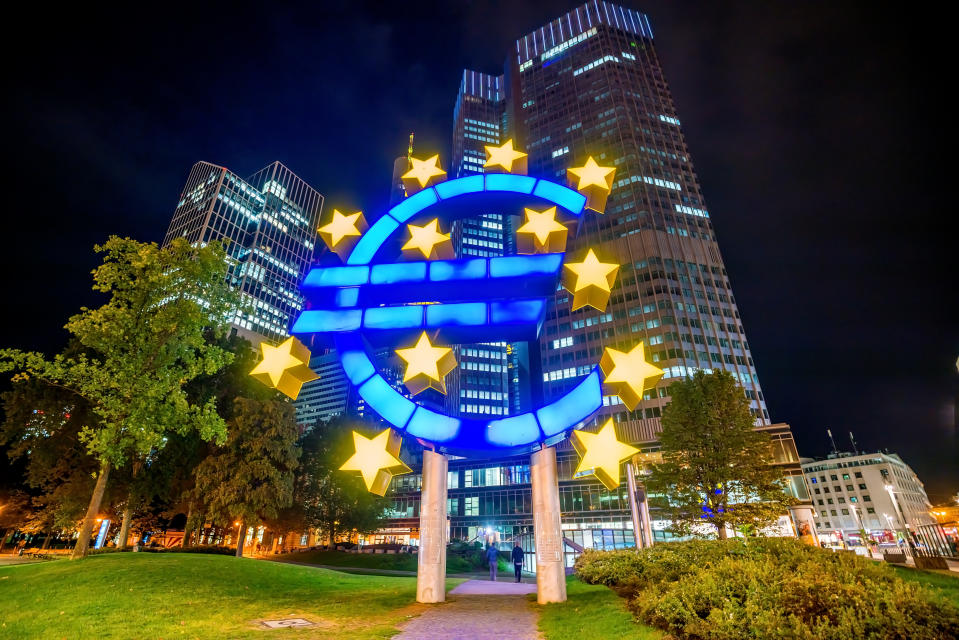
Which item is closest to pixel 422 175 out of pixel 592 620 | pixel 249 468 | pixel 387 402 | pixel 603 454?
pixel 387 402

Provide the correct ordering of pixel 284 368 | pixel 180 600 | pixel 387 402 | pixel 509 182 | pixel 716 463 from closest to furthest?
pixel 284 368 < pixel 387 402 < pixel 180 600 < pixel 509 182 < pixel 716 463

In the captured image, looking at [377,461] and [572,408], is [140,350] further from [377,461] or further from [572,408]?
[572,408]

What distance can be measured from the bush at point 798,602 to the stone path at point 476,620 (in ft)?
8.65

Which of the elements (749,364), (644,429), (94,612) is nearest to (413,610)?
(94,612)

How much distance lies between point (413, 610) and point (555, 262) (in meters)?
9.49

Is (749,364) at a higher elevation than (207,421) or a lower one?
higher

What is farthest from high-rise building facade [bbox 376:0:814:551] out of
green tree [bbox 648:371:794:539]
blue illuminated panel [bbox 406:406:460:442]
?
blue illuminated panel [bbox 406:406:460:442]

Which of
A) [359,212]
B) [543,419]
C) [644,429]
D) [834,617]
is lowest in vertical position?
[834,617]

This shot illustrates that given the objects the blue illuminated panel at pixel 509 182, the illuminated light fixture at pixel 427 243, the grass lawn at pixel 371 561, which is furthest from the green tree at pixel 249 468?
the blue illuminated panel at pixel 509 182

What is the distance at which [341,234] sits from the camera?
1204cm

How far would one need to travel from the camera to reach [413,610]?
35.6 ft

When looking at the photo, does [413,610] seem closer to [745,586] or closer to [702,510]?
[745,586]

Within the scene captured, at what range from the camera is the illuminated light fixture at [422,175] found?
41.2 ft

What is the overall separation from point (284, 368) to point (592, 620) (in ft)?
27.3
